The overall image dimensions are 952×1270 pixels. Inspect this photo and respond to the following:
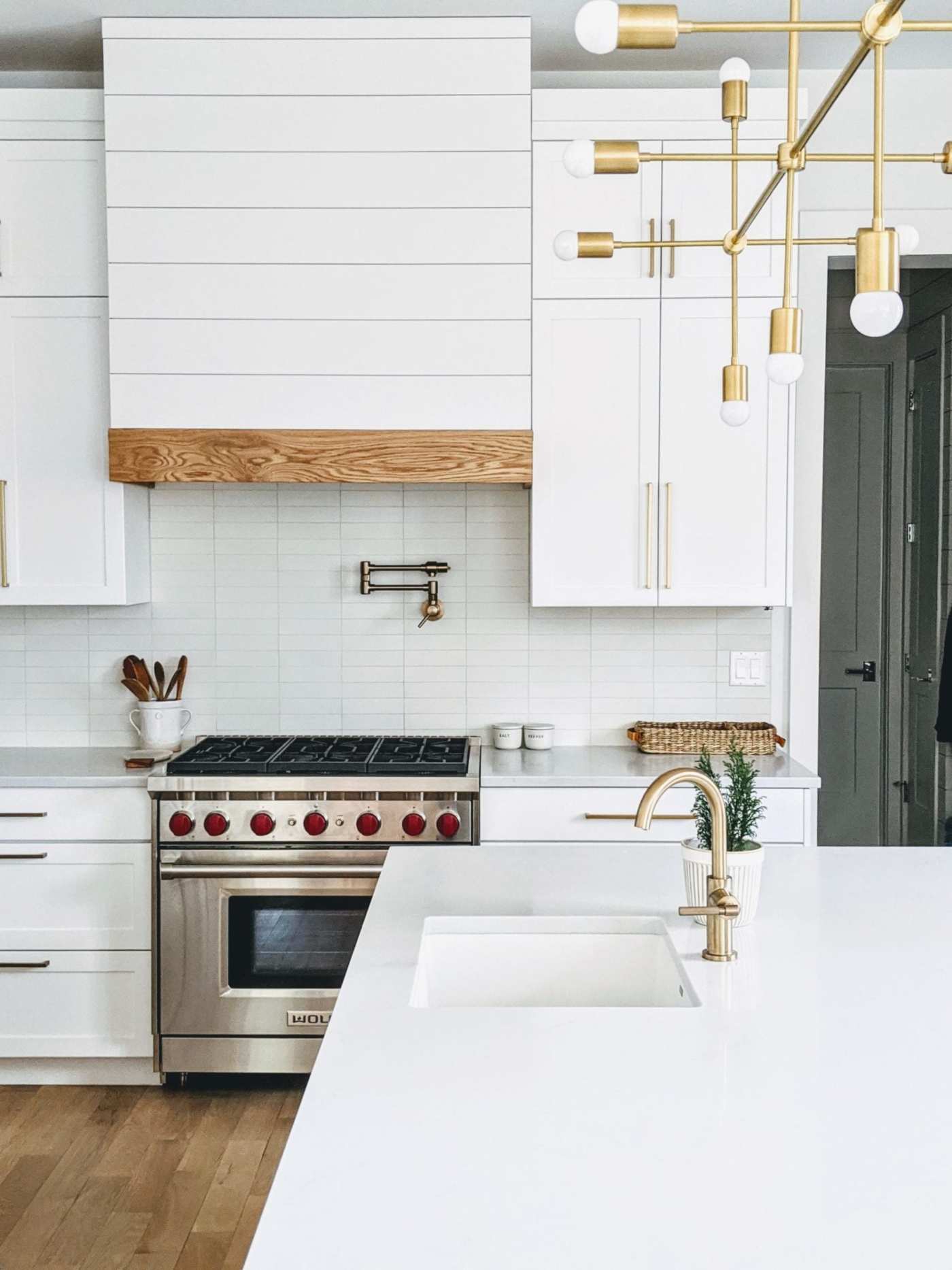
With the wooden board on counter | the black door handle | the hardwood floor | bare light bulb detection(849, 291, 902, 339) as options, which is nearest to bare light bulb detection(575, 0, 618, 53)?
bare light bulb detection(849, 291, 902, 339)

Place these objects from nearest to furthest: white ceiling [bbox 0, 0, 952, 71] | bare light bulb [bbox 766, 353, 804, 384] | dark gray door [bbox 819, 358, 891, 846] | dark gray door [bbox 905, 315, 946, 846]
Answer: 1. bare light bulb [bbox 766, 353, 804, 384]
2. white ceiling [bbox 0, 0, 952, 71]
3. dark gray door [bbox 905, 315, 946, 846]
4. dark gray door [bbox 819, 358, 891, 846]

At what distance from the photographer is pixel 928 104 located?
377 centimetres

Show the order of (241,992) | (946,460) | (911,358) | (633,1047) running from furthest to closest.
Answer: (911,358) → (946,460) → (241,992) → (633,1047)

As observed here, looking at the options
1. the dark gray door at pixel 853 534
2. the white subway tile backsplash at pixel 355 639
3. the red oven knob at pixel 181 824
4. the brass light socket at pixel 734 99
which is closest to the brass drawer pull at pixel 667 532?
the white subway tile backsplash at pixel 355 639

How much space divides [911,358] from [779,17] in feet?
7.58

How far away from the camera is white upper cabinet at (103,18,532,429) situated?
3.36 metres

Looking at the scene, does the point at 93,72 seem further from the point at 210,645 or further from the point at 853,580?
the point at 853,580

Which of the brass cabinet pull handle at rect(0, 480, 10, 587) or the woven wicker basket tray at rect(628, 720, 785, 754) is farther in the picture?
the woven wicker basket tray at rect(628, 720, 785, 754)

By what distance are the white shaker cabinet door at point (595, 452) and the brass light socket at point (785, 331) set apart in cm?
192

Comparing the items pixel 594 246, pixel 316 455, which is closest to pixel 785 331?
pixel 594 246

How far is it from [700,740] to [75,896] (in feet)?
6.25

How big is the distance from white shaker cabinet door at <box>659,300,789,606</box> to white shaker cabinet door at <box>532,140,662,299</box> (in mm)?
158

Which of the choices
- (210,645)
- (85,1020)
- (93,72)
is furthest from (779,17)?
(85,1020)

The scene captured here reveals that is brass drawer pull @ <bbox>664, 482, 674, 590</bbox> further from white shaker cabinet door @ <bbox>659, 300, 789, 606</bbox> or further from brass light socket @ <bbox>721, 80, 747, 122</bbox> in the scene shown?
brass light socket @ <bbox>721, 80, 747, 122</bbox>
